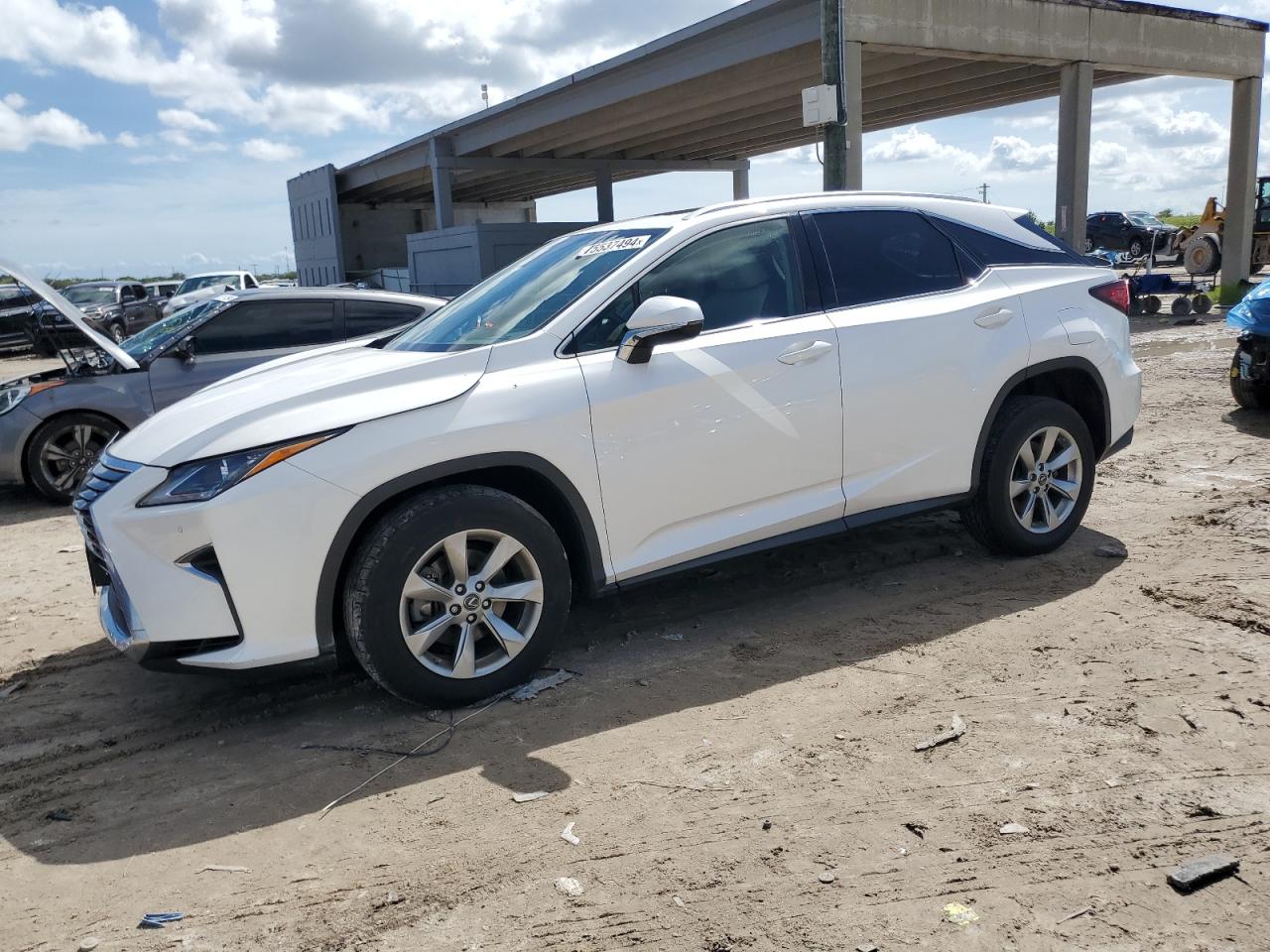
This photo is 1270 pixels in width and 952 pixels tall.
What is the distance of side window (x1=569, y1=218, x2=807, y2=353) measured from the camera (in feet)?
13.3

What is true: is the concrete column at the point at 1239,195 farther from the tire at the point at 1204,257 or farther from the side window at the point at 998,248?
the side window at the point at 998,248

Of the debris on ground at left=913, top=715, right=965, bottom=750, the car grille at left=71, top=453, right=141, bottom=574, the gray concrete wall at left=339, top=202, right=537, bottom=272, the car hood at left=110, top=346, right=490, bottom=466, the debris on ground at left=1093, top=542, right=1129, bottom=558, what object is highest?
the gray concrete wall at left=339, top=202, right=537, bottom=272

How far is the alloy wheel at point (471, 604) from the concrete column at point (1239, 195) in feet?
71.3

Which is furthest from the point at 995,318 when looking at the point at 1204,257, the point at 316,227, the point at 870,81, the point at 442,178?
the point at 316,227

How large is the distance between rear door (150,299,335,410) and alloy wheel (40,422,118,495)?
1.78ft

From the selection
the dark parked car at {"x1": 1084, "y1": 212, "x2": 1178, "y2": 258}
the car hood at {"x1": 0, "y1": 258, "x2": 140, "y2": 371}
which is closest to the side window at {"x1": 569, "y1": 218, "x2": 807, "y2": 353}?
the car hood at {"x1": 0, "y1": 258, "x2": 140, "y2": 371}

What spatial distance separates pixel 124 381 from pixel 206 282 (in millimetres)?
24877

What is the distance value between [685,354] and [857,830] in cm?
195

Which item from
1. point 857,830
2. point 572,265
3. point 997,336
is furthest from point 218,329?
point 857,830

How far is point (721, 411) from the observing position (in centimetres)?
407

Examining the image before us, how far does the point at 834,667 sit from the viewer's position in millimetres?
4055

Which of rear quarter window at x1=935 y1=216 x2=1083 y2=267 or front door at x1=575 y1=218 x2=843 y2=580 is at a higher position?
rear quarter window at x1=935 y1=216 x2=1083 y2=267

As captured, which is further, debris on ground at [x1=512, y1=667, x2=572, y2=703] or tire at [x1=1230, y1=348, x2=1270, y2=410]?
tire at [x1=1230, y1=348, x2=1270, y2=410]

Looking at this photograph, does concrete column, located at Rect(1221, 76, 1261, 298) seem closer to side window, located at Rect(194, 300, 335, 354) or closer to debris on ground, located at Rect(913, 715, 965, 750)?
side window, located at Rect(194, 300, 335, 354)
